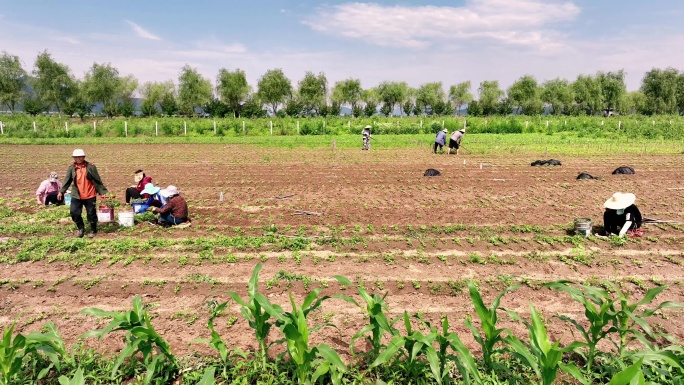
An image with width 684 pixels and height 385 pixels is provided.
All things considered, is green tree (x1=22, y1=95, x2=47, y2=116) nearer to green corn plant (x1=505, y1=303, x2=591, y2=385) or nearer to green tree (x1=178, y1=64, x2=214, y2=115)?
green tree (x1=178, y1=64, x2=214, y2=115)

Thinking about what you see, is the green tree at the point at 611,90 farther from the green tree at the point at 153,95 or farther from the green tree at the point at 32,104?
the green tree at the point at 32,104

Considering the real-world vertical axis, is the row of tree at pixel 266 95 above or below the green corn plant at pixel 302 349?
above

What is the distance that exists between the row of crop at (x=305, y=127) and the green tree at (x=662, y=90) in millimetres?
Result: 38050

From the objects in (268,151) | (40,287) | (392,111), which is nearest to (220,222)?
(40,287)

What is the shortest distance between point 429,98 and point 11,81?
59.3 meters

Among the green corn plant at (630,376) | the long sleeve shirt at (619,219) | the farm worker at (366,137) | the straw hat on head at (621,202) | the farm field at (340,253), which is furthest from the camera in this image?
the farm worker at (366,137)

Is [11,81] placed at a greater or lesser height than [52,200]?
greater

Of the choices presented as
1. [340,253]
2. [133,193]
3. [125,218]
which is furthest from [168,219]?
[340,253]

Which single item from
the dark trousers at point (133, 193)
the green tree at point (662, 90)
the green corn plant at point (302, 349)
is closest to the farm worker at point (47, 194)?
the dark trousers at point (133, 193)

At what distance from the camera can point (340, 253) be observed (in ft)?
20.7

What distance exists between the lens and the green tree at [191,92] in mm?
55062

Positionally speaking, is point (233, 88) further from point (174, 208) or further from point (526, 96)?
point (174, 208)

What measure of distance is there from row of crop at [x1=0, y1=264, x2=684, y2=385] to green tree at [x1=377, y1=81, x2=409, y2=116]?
7077 centimetres

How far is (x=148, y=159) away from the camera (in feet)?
56.6
